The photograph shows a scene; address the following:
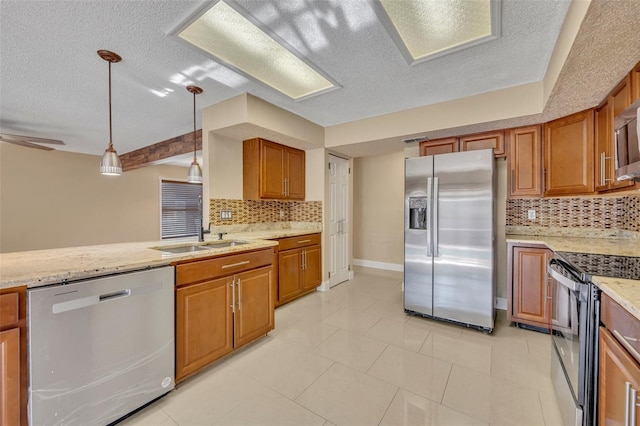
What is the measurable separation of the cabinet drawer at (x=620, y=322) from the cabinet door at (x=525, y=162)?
6.60 ft

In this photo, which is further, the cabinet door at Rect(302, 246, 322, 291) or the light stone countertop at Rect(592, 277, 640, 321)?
the cabinet door at Rect(302, 246, 322, 291)

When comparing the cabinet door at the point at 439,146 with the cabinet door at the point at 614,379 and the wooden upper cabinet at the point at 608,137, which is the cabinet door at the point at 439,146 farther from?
the cabinet door at the point at 614,379

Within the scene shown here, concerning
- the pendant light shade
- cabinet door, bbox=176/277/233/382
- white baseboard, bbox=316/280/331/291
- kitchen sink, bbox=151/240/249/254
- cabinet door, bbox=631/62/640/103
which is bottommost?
white baseboard, bbox=316/280/331/291

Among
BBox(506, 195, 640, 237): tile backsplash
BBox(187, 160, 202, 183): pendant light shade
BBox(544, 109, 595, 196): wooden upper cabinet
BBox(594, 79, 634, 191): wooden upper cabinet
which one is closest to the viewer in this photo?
BBox(594, 79, 634, 191): wooden upper cabinet

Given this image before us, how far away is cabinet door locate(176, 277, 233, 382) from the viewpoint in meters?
1.76

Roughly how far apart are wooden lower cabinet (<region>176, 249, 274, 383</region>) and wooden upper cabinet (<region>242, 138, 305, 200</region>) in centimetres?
127

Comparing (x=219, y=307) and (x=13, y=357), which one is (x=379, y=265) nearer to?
(x=219, y=307)

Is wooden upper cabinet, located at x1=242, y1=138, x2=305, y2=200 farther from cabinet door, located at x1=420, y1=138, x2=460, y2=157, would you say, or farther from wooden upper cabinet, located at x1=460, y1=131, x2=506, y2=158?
wooden upper cabinet, located at x1=460, y1=131, x2=506, y2=158

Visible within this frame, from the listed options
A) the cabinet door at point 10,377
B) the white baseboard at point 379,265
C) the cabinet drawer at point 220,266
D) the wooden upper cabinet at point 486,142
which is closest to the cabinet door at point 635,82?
the wooden upper cabinet at point 486,142

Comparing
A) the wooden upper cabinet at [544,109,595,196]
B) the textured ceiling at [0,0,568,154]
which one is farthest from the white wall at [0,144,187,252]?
the wooden upper cabinet at [544,109,595,196]

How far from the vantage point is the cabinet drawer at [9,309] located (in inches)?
43.8

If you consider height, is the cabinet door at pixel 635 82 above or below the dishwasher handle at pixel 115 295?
above

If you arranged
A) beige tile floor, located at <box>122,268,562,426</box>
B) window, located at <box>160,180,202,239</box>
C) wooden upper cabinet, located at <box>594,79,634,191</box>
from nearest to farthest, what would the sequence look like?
beige tile floor, located at <box>122,268,562,426</box>, wooden upper cabinet, located at <box>594,79,634,191</box>, window, located at <box>160,180,202,239</box>

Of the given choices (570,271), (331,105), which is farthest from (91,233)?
(570,271)
